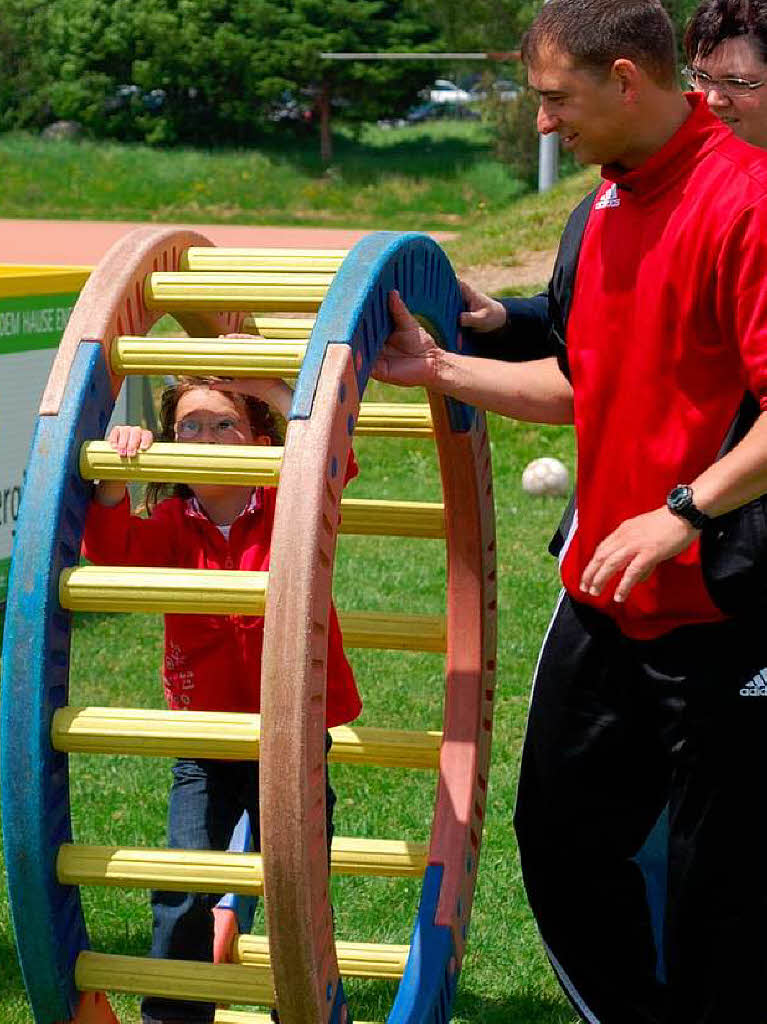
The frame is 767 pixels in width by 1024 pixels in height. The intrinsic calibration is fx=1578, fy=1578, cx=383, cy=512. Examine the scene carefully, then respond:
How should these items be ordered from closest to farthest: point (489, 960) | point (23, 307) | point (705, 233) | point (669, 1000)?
point (705, 233)
point (669, 1000)
point (489, 960)
point (23, 307)

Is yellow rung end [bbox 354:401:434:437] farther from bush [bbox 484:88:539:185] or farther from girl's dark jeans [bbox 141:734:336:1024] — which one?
bush [bbox 484:88:539:185]

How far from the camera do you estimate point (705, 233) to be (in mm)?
2711

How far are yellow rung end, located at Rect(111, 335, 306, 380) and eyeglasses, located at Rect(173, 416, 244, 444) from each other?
44cm

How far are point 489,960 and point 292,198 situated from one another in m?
29.2

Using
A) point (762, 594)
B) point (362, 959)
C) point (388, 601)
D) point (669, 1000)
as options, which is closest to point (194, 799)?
point (362, 959)

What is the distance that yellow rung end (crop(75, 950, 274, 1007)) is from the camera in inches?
112

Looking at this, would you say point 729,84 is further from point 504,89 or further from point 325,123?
point 325,123

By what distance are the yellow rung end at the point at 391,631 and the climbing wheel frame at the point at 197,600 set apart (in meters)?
0.95

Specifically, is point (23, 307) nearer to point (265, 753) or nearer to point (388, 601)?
point (388, 601)

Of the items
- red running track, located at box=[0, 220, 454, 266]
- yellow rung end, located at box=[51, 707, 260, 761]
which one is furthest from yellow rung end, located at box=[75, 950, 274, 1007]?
red running track, located at box=[0, 220, 454, 266]

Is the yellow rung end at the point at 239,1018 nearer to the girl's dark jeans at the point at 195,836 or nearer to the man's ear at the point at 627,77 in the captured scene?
the girl's dark jeans at the point at 195,836

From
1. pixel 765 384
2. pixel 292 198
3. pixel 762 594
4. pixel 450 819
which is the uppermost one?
pixel 765 384

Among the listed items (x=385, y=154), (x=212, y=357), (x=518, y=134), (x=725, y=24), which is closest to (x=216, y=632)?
(x=212, y=357)

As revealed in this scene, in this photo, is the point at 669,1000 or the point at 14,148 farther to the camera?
the point at 14,148
